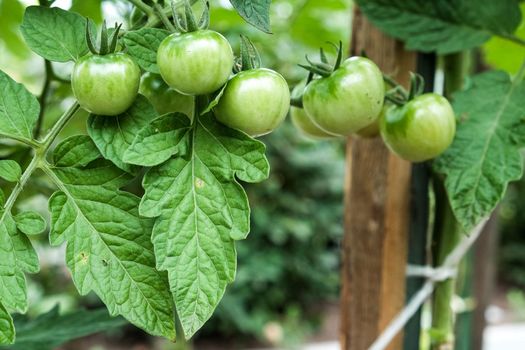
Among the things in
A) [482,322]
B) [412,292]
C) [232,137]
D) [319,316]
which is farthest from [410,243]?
[319,316]

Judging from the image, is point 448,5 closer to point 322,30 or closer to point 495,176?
point 495,176

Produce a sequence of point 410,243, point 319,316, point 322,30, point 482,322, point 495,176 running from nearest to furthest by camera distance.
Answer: point 495,176 < point 410,243 < point 322,30 < point 482,322 < point 319,316

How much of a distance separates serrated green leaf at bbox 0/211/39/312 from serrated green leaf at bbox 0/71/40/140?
0.06m

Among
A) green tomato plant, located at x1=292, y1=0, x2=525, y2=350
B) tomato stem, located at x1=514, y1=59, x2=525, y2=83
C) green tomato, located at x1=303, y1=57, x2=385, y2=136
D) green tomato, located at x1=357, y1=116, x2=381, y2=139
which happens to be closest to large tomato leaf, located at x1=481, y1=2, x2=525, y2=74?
green tomato plant, located at x1=292, y1=0, x2=525, y2=350

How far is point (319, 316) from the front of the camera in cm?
446

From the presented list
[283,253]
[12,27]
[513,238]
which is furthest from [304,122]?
[513,238]

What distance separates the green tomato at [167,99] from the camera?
1.55ft

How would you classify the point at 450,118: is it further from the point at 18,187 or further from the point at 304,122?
the point at 18,187

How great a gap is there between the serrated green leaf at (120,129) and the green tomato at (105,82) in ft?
0.04

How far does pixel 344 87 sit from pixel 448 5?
28cm

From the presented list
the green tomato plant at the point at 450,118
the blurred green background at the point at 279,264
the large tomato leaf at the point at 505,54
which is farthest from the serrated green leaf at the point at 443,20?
the blurred green background at the point at 279,264

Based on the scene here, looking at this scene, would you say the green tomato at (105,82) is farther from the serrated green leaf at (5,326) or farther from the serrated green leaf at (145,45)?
the serrated green leaf at (5,326)

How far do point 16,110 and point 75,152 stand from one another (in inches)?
2.0

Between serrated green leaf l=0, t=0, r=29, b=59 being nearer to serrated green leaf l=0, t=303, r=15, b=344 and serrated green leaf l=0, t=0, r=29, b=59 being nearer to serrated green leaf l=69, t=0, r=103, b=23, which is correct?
serrated green leaf l=69, t=0, r=103, b=23
